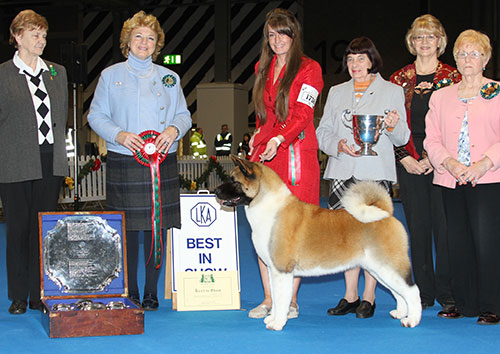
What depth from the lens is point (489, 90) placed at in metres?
3.61

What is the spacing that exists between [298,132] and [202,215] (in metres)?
1.06

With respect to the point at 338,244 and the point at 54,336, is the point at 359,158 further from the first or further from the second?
the point at 54,336

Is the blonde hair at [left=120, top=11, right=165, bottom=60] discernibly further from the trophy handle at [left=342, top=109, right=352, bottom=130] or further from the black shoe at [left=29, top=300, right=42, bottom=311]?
the black shoe at [left=29, top=300, right=42, bottom=311]

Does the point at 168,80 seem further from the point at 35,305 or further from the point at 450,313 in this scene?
the point at 450,313

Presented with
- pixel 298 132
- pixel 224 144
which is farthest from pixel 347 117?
pixel 224 144

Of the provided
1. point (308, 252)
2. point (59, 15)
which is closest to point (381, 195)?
point (308, 252)

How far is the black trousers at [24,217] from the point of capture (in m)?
3.90

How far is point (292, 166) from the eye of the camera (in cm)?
385

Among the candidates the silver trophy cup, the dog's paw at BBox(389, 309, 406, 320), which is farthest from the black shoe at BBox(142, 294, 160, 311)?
the silver trophy cup

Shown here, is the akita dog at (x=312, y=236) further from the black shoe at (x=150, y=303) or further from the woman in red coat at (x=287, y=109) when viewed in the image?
the black shoe at (x=150, y=303)

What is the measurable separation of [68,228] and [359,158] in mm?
1995

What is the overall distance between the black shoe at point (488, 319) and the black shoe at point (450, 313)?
0.18m

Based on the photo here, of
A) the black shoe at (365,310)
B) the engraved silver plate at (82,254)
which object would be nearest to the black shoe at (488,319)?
the black shoe at (365,310)

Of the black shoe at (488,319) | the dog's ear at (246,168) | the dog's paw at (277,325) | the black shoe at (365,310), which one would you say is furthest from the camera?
the black shoe at (365,310)
